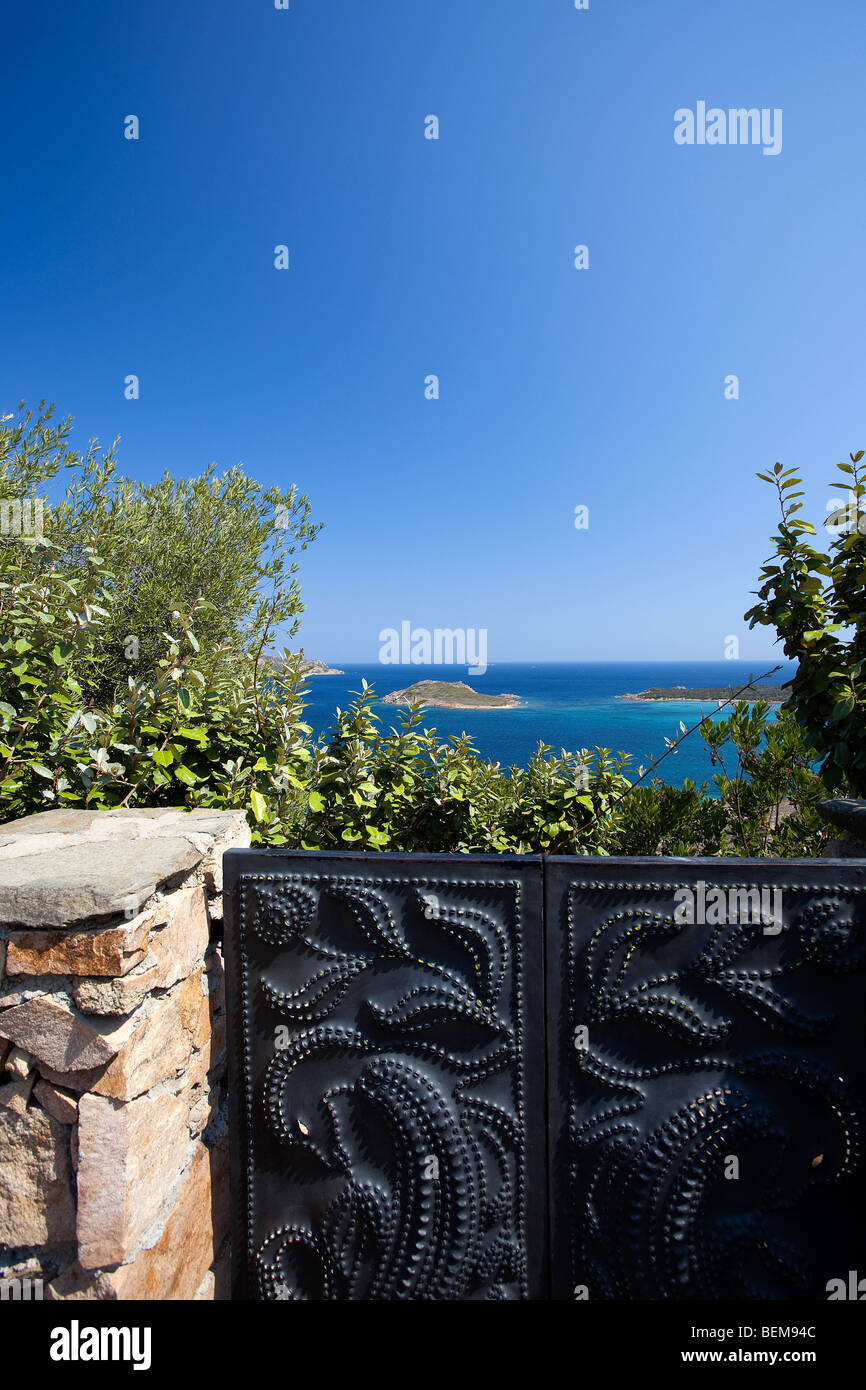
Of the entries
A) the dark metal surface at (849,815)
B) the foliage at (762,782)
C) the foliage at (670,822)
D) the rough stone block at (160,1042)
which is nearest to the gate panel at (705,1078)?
the dark metal surface at (849,815)

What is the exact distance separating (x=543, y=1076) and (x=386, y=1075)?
0.46m

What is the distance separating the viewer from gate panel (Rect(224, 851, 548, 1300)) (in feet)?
5.41

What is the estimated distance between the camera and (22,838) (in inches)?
72.3

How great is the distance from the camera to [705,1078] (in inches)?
66.2

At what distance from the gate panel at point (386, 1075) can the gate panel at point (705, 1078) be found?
0.11 meters

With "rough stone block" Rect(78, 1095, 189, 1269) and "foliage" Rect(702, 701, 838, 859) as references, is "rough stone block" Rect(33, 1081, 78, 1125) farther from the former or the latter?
"foliage" Rect(702, 701, 838, 859)

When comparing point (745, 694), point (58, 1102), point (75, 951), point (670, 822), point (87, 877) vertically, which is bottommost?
point (58, 1102)

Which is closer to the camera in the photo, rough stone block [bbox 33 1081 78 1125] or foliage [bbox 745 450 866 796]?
rough stone block [bbox 33 1081 78 1125]

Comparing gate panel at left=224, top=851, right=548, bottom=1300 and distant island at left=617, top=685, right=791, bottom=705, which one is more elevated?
distant island at left=617, top=685, right=791, bottom=705

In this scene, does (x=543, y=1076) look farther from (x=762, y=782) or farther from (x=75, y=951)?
(x=762, y=782)

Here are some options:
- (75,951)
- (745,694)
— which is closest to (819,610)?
(745,694)

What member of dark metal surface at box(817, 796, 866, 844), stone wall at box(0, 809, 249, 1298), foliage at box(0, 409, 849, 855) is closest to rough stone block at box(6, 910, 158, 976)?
stone wall at box(0, 809, 249, 1298)

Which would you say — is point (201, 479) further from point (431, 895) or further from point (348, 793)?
point (431, 895)

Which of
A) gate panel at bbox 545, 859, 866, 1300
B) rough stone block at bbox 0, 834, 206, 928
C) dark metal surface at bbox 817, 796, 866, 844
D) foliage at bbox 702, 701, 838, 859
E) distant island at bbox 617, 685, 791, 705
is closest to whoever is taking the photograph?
rough stone block at bbox 0, 834, 206, 928
